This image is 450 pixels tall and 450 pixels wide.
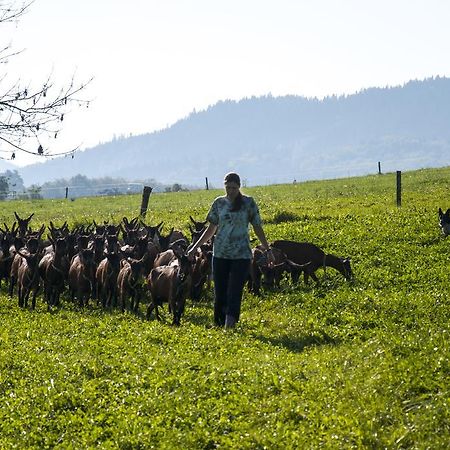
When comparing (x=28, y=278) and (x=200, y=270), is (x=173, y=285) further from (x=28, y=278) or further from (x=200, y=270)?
(x=28, y=278)

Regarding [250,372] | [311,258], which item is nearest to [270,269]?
[311,258]

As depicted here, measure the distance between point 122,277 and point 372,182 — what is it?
35.6 m

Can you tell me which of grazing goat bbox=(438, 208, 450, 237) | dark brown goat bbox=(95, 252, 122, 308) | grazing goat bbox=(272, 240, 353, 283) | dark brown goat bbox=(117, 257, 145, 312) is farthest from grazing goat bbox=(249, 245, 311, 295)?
grazing goat bbox=(438, 208, 450, 237)

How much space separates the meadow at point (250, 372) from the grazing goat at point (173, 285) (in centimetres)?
39

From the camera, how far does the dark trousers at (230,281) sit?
47.5 feet

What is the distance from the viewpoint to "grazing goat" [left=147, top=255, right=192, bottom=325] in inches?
632

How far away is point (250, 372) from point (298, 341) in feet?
9.55

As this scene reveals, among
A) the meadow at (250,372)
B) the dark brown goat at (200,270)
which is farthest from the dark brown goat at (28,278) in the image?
the dark brown goat at (200,270)

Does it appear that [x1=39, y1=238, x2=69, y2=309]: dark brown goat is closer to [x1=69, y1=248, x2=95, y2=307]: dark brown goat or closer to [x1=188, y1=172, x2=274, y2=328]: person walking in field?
[x1=69, y1=248, x2=95, y2=307]: dark brown goat

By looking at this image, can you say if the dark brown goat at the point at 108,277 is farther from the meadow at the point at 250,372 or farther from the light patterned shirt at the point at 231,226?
the light patterned shirt at the point at 231,226

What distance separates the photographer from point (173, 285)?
1614 cm

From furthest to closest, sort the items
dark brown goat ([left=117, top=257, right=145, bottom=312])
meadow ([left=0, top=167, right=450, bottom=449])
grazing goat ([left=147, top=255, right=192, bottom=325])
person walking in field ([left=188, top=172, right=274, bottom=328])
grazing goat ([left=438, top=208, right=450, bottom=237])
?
1. grazing goat ([left=438, top=208, right=450, bottom=237])
2. dark brown goat ([left=117, top=257, right=145, bottom=312])
3. grazing goat ([left=147, top=255, right=192, bottom=325])
4. person walking in field ([left=188, top=172, right=274, bottom=328])
5. meadow ([left=0, top=167, right=450, bottom=449])

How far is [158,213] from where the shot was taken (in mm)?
37312

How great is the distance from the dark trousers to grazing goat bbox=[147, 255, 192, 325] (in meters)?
1.27
